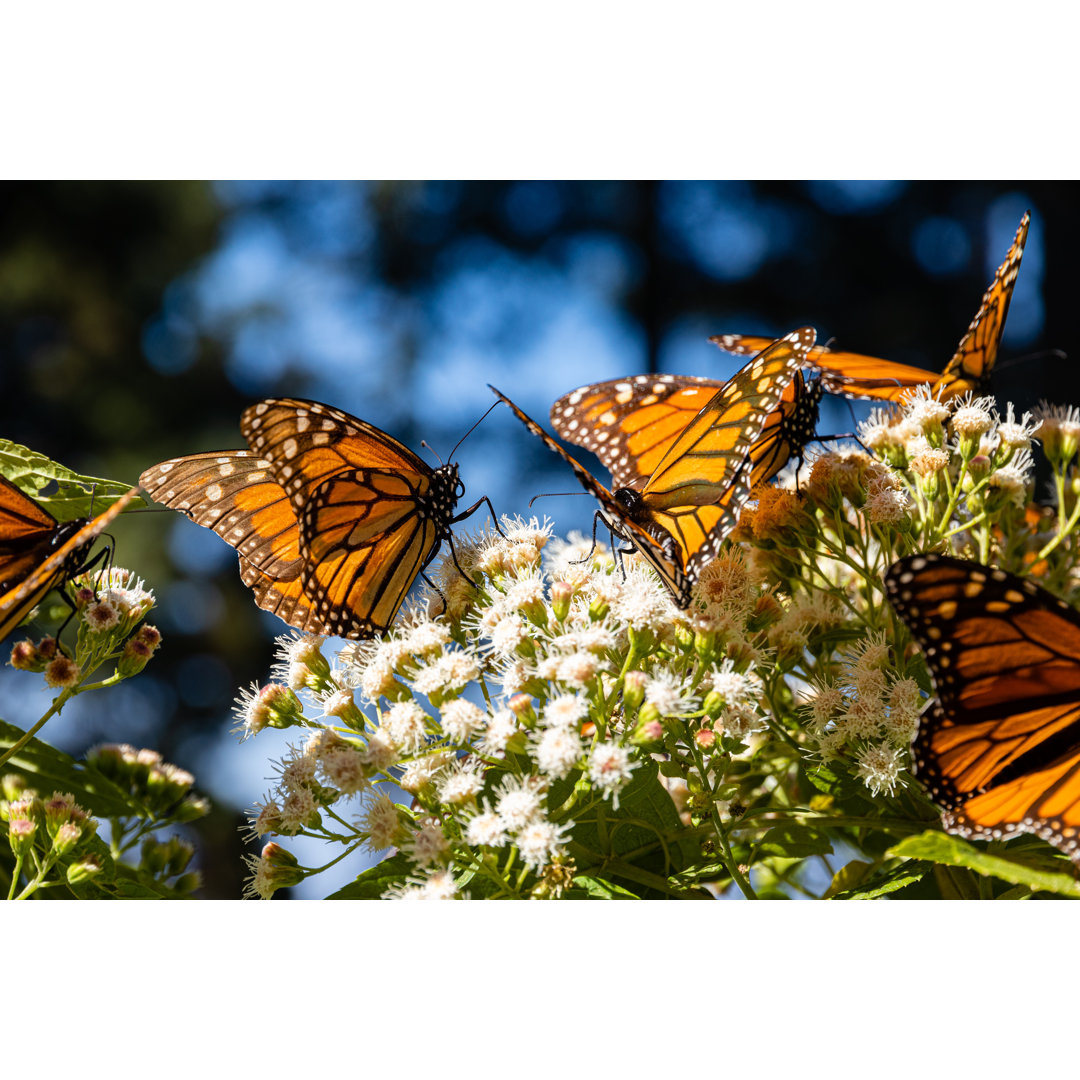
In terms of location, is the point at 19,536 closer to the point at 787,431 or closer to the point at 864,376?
the point at 787,431

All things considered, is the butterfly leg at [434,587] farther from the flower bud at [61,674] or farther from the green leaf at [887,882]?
the green leaf at [887,882]

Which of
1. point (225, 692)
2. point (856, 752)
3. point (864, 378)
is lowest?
point (225, 692)

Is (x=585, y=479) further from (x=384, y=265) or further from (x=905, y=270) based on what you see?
(x=384, y=265)

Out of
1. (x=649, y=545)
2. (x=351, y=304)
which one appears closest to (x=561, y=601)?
(x=649, y=545)

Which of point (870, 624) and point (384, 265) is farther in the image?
point (384, 265)

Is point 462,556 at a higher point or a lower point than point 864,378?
lower

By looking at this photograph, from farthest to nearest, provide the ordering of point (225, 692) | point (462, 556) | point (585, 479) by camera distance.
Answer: point (225, 692), point (462, 556), point (585, 479)

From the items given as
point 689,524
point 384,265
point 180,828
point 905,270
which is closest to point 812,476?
point 689,524

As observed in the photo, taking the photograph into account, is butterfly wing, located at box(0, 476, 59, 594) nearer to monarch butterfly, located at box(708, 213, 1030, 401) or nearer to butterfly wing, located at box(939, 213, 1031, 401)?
monarch butterfly, located at box(708, 213, 1030, 401)
